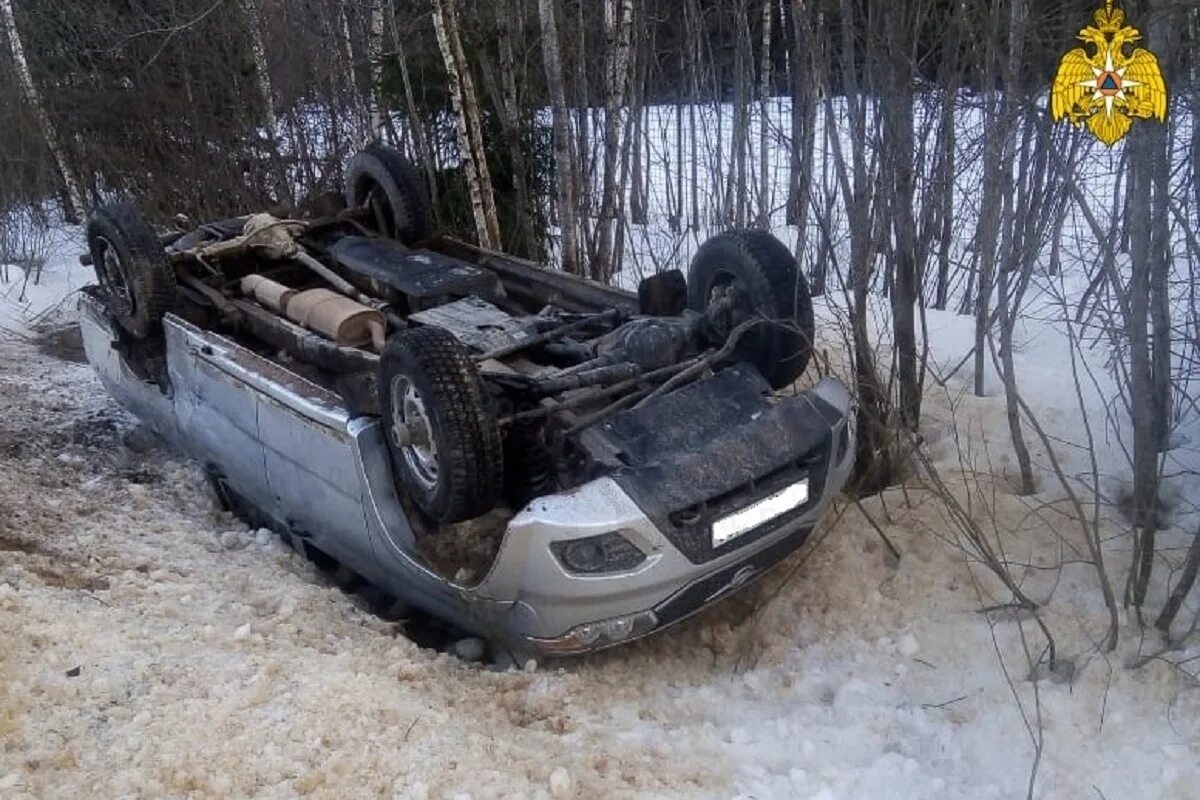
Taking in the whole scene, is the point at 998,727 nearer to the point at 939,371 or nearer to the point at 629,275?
the point at 939,371

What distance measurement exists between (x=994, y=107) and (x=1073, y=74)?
0.40 m

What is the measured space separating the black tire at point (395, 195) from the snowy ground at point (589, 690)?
2.37 meters

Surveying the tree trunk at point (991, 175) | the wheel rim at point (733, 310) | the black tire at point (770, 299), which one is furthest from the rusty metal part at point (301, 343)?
the tree trunk at point (991, 175)

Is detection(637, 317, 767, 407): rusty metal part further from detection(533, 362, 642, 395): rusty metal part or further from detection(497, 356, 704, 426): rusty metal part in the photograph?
detection(533, 362, 642, 395): rusty metal part

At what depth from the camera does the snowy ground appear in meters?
3.12

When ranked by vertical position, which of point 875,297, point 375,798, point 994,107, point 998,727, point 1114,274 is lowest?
point 998,727

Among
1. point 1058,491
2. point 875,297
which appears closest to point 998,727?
point 1058,491

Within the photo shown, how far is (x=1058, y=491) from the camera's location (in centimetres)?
463

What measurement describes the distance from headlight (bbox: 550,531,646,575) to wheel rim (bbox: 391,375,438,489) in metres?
0.58

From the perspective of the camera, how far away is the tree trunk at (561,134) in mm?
7098

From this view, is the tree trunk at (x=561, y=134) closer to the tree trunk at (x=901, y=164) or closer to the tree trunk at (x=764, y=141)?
the tree trunk at (x=764, y=141)

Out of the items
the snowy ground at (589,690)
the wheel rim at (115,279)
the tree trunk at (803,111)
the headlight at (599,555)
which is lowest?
the snowy ground at (589,690)

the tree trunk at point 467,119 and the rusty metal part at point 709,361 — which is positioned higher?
the tree trunk at point 467,119

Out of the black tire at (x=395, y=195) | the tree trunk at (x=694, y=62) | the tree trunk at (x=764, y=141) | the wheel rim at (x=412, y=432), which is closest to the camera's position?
the wheel rim at (x=412, y=432)
